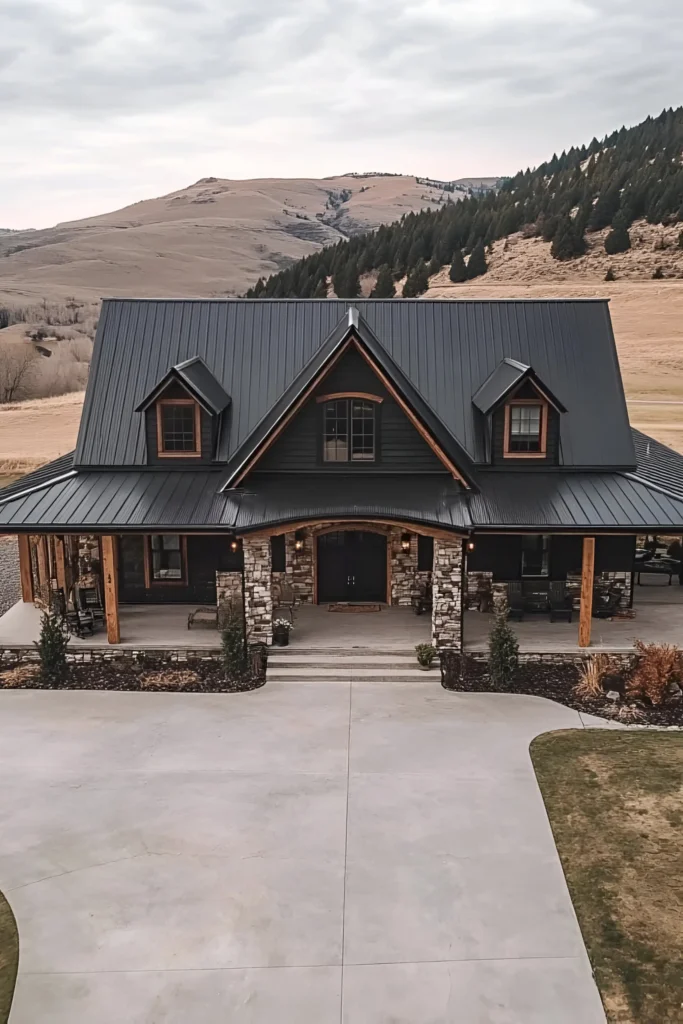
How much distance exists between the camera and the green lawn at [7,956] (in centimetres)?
876

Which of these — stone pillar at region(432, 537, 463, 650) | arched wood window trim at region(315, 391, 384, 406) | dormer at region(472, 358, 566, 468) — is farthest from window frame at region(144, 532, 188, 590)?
dormer at region(472, 358, 566, 468)

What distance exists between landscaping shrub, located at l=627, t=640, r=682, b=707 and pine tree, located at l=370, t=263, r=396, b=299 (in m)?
65.3

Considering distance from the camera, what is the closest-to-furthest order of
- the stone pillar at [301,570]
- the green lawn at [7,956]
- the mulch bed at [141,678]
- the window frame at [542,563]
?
the green lawn at [7,956] < the mulch bed at [141,678] < the window frame at [542,563] < the stone pillar at [301,570]

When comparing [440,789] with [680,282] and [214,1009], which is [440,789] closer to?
[214,1009]

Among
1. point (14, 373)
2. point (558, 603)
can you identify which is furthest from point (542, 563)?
point (14, 373)

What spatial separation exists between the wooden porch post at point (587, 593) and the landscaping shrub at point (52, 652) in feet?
37.7

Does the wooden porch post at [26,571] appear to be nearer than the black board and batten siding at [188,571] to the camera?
No

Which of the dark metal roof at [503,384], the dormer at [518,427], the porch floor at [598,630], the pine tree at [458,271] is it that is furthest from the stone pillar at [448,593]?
the pine tree at [458,271]

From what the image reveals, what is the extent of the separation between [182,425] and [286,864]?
38.4 feet

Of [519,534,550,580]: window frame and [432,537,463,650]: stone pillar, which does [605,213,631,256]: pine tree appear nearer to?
[519,534,550,580]: window frame

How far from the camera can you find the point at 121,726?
1516 cm

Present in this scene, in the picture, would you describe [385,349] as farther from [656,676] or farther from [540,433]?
[656,676]

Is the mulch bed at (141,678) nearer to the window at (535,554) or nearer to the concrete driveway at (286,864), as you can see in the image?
the concrete driveway at (286,864)

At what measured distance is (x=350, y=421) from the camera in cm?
1872
